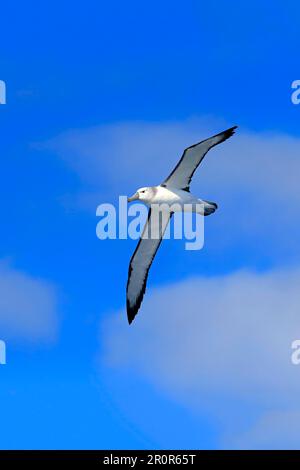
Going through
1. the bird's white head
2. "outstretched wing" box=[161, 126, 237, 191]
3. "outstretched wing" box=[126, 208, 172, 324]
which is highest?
"outstretched wing" box=[161, 126, 237, 191]

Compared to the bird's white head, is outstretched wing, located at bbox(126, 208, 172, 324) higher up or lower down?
lower down

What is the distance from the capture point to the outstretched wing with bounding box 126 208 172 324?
30.7 metres

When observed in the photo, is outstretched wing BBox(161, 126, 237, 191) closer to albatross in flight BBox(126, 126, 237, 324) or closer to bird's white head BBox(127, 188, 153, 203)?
albatross in flight BBox(126, 126, 237, 324)

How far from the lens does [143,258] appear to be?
31.5 meters

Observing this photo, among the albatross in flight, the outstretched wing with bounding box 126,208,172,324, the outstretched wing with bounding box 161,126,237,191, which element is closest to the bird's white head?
the albatross in flight

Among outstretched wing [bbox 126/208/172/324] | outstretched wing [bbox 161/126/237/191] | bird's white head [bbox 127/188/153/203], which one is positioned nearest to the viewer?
outstretched wing [bbox 161/126/237/191]

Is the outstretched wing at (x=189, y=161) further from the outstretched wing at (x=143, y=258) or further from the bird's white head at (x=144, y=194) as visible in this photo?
the outstretched wing at (x=143, y=258)

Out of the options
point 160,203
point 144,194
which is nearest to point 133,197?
point 144,194

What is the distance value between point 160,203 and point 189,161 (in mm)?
1659

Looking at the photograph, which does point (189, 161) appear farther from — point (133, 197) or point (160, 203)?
point (133, 197)

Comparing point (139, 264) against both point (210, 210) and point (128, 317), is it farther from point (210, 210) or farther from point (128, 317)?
point (210, 210)

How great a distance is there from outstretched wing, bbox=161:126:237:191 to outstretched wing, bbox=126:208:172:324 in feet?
3.80
